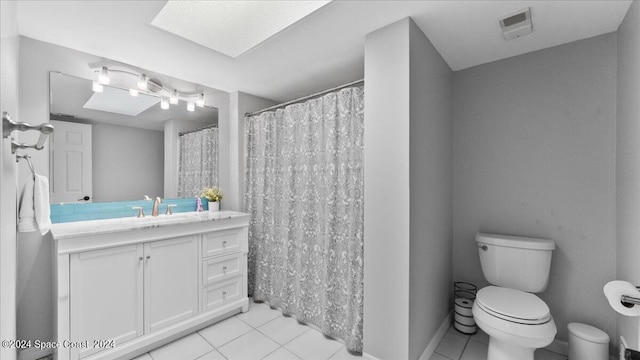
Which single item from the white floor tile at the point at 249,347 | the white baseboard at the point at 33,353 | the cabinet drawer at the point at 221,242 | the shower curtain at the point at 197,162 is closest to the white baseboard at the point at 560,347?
the white floor tile at the point at 249,347

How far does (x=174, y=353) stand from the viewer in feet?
6.26

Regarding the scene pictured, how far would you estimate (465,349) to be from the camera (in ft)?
6.50

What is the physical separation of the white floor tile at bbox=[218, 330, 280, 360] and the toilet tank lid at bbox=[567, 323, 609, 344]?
208 centimetres

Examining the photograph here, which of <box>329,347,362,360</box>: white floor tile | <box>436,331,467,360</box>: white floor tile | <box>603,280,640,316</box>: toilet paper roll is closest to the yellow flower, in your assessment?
<box>329,347,362,360</box>: white floor tile

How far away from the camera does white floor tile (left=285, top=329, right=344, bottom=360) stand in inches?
75.0

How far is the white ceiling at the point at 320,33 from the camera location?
154cm

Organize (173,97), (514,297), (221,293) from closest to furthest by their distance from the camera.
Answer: (514,297) < (221,293) < (173,97)

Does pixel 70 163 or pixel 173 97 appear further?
pixel 173 97

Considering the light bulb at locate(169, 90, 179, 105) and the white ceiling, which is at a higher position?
the white ceiling

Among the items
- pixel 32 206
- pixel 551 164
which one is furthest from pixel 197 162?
pixel 551 164

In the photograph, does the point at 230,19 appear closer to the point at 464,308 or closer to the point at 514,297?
the point at 514,297

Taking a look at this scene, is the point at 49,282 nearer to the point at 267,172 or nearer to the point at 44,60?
the point at 44,60

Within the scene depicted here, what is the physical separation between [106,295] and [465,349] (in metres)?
2.58

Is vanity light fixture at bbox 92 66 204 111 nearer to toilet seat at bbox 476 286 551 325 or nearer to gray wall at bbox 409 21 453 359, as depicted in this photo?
gray wall at bbox 409 21 453 359
